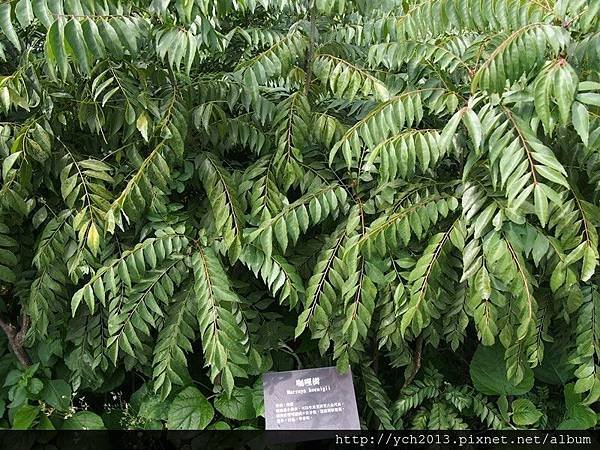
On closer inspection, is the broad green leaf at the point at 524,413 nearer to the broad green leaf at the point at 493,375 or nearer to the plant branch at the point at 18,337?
the broad green leaf at the point at 493,375

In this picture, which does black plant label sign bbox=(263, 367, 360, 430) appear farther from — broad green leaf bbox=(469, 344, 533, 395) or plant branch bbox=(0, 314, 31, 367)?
plant branch bbox=(0, 314, 31, 367)

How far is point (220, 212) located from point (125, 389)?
105 centimetres

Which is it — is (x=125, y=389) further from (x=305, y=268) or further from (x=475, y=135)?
(x=475, y=135)

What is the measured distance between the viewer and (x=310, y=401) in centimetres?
206

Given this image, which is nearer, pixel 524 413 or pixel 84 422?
pixel 524 413

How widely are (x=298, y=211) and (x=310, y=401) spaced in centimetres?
67

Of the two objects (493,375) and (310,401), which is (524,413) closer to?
(493,375)

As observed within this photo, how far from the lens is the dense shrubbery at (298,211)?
1651mm

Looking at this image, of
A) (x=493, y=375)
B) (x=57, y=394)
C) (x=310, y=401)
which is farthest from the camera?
(x=57, y=394)

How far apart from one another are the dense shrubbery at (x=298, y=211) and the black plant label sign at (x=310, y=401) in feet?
0.29

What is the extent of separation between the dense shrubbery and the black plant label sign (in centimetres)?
9

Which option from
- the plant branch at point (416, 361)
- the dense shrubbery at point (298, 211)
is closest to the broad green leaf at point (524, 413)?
the dense shrubbery at point (298, 211)

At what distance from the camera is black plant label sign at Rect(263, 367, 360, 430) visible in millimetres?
2031

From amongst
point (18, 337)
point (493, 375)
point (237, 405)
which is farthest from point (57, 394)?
point (493, 375)
